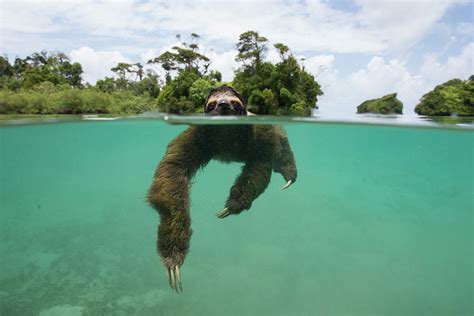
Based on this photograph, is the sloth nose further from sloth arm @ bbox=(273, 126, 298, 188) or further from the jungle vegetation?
the jungle vegetation

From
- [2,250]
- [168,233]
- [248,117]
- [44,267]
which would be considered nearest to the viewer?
[168,233]

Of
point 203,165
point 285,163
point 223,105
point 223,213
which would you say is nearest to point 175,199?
point 223,213

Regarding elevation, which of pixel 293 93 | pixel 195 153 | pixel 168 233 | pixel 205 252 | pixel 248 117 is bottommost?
pixel 205 252

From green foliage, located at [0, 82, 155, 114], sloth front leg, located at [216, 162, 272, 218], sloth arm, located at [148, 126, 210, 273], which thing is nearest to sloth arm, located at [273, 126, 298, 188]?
sloth front leg, located at [216, 162, 272, 218]

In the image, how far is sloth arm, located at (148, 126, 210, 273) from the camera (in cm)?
348

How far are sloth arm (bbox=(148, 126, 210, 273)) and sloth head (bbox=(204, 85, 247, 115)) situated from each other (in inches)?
17.2

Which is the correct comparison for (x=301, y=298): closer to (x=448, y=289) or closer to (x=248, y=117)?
(x=448, y=289)

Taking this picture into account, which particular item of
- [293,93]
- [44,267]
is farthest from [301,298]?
[293,93]

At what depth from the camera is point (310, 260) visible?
426 inches

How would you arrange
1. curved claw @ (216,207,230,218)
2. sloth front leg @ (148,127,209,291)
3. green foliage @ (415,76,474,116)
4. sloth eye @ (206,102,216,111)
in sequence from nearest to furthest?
sloth front leg @ (148,127,209,291), curved claw @ (216,207,230,218), sloth eye @ (206,102,216,111), green foliage @ (415,76,474,116)

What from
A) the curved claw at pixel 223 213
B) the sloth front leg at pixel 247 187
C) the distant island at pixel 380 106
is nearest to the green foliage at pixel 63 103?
the distant island at pixel 380 106

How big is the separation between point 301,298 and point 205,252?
3503mm

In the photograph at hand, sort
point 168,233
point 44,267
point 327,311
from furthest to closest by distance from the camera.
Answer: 1. point 44,267
2. point 327,311
3. point 168,233

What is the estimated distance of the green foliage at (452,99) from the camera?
10805mm
